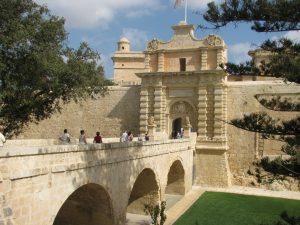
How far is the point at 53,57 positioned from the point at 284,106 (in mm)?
8546

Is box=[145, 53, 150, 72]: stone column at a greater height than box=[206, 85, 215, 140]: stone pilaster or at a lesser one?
greater

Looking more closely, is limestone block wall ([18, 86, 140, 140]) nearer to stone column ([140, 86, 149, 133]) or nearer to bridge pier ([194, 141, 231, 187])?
stone column ([140, 86, 149, 133])

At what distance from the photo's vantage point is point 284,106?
10195 mm

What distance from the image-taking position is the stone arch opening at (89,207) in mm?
12086

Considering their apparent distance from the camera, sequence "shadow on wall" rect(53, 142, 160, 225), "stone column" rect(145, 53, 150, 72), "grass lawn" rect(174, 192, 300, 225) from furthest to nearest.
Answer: "stone column" rect(145, 53, 150, 72), "grass lawn" rect(174, 192, 300, 225), "shadow on wall" rect(53, 142, 160, 225)

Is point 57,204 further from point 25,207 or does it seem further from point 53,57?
point 53,57

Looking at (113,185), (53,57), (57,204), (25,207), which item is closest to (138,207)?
(113,185)

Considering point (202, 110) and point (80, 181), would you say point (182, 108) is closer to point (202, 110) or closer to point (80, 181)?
point (202, 110)

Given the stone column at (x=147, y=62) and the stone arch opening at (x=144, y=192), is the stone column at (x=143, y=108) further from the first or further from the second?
the stone arch opening at (x=144, y=192)

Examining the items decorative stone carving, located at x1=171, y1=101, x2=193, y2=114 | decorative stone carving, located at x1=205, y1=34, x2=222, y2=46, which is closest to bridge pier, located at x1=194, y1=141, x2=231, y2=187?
decorative stone carving, located at x1=171, y1=101, x2=193, y2=114

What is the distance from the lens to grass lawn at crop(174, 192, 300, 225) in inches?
666

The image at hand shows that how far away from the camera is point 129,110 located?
2723 centimetres

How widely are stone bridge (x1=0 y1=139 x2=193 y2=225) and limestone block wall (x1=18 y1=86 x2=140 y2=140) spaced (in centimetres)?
827

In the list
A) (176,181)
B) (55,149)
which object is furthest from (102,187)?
(176,181)
